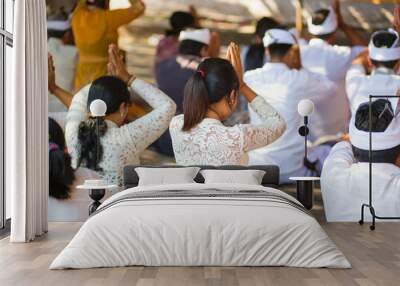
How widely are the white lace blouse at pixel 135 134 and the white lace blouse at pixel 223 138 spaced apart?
0.19 metres

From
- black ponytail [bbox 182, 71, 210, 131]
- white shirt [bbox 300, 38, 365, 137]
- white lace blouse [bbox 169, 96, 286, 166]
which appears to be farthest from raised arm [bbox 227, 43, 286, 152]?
white shirt [bbox 300, 38, 365, 137]

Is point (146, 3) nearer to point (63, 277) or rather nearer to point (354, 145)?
point (354, 145)

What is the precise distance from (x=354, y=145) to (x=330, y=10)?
1752 mm

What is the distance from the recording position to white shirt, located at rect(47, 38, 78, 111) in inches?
348

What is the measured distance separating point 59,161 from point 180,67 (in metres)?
1.94

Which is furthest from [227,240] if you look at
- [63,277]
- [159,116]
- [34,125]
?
[159,116]

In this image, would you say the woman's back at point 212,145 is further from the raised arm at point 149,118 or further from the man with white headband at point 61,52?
the man with white headband at point 61,52

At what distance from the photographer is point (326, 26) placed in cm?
888

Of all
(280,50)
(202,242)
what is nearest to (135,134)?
(280,50)

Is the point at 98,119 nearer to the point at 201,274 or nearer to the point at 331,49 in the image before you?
the point at 331,49

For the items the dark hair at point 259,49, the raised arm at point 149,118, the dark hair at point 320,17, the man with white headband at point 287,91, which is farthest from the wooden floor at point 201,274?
the dark hair at point 320,17

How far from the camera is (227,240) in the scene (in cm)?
539

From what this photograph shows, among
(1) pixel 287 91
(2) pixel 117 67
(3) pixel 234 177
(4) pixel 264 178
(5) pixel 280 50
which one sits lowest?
(4) pixel 264 178

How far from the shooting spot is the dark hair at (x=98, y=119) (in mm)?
8773
